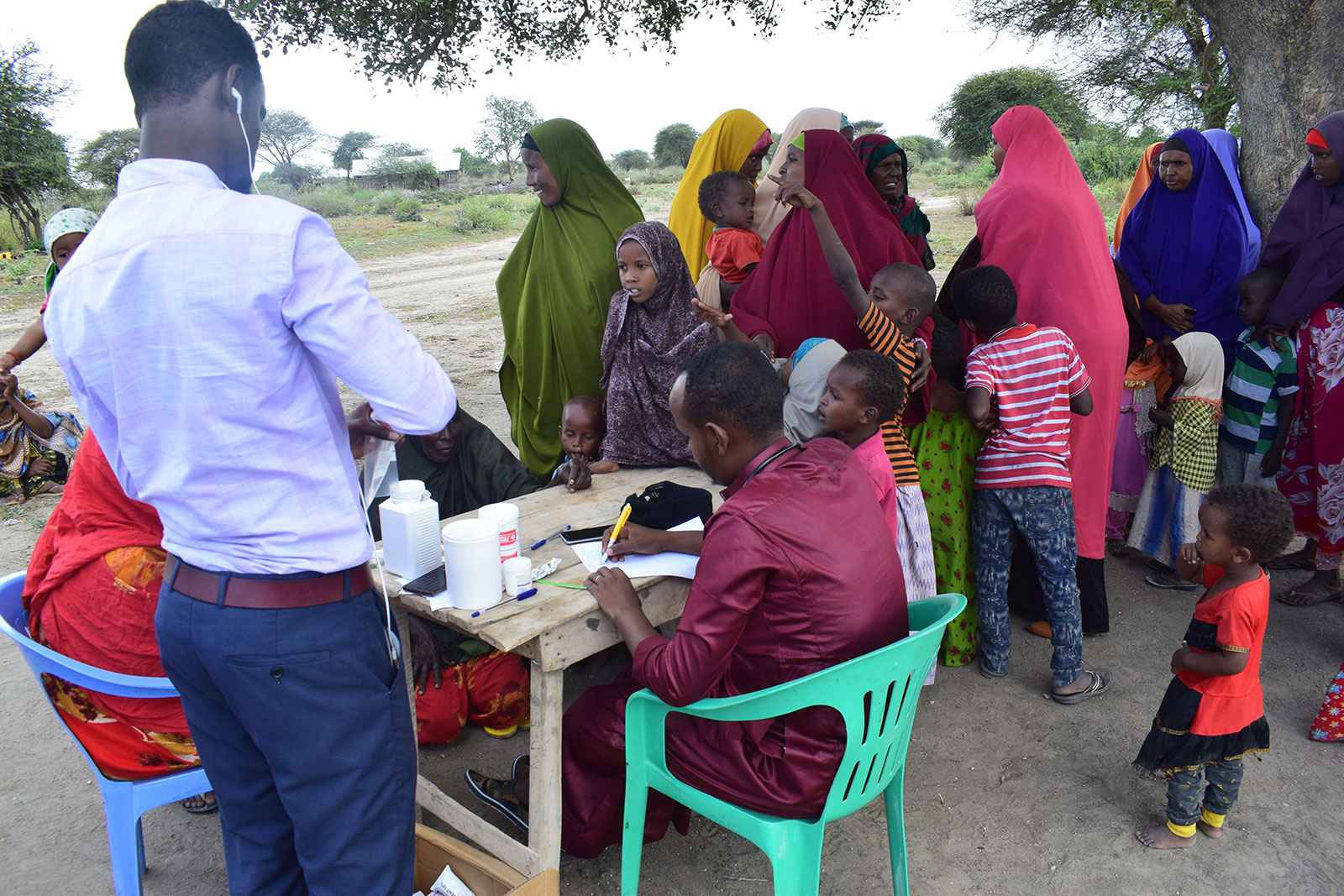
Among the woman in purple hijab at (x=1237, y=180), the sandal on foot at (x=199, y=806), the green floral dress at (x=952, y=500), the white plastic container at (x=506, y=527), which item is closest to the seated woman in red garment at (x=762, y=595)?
the white plastic container at (x=506, y=527)

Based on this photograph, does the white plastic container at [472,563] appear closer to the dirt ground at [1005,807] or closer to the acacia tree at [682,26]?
the dirt ground at [1005,807]

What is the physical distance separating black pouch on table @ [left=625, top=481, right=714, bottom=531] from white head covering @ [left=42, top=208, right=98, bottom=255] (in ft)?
11.8

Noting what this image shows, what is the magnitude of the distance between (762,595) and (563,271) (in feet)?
8.15

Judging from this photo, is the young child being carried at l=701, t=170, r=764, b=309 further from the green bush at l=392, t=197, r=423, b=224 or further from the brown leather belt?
the green bush at l=392, t=197, r=423, b=224

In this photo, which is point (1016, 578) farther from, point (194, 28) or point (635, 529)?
point (194, 28)

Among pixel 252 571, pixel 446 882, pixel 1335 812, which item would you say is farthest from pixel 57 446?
pixel 1335 812

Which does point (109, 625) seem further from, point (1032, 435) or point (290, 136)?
point (290, 136)

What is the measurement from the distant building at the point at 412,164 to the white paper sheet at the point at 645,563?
35.4m

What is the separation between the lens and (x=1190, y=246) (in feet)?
14.3

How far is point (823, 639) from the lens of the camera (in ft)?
6.58

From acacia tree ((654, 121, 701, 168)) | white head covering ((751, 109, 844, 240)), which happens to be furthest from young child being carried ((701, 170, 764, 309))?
acacia tree ((654, 121, 701, 168))

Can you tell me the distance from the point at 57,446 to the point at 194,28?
5.80 m

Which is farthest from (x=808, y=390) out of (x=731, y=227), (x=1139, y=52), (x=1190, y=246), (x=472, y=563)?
(x=1139, y=52)

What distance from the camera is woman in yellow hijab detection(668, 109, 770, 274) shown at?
4945 mm
